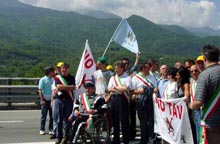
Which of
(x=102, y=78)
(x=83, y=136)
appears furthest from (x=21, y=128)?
(x=83, y=136)

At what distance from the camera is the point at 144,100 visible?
29.0 ft

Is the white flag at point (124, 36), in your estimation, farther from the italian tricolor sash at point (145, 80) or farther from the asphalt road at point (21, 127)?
the italian tricolor sash at point (145, 80)

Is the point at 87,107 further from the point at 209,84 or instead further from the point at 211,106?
the point at 209,84

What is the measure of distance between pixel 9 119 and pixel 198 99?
9.93 metres

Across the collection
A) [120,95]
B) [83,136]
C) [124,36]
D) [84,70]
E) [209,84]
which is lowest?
[83,136]

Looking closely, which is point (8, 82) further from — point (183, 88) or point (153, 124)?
point (183, 88)

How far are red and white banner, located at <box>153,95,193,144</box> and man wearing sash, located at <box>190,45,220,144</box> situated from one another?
184 cm

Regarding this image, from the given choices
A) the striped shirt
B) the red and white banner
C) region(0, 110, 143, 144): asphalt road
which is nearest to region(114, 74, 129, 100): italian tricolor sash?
the red and white banner

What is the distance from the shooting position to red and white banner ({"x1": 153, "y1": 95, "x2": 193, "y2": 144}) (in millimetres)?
7363

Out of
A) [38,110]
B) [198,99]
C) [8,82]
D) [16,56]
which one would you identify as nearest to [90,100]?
[198,99]

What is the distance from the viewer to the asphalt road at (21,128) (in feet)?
32.9

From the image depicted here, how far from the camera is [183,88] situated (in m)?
7.73

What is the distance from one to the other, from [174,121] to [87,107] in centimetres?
190

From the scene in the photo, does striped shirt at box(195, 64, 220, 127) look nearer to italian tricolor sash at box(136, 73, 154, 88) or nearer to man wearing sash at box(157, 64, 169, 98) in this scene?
man wearing sash at box(157, 64, 169, 98)
